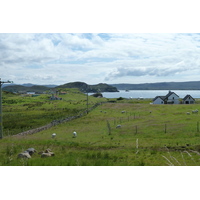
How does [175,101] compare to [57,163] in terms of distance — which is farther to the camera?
[175,101]

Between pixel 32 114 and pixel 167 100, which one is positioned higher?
pixel 167 100

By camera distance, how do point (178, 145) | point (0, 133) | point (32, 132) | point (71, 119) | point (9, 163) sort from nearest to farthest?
1. point (9, 163)
2. point (178, 145)
3. point (0, 133)
4. point (32, 132)
5. point (71, 119)

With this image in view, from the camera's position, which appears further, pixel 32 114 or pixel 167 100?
pixel 167 100

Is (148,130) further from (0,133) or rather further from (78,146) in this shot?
(0,133)

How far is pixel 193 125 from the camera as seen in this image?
34375mm

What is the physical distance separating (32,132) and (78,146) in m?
16.1

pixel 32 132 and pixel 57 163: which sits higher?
pixel 57 163

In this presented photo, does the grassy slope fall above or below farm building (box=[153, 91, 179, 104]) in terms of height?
below

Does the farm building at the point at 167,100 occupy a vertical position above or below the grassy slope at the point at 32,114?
Result: above

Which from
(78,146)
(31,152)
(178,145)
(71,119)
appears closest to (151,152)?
(178,145)

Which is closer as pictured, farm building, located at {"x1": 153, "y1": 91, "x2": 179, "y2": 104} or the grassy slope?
the grassy slope

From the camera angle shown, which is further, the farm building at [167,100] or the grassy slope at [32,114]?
the farm building at [167,100]

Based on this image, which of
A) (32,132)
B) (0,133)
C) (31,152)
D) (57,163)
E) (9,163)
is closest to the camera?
(57,163)

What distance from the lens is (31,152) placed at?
1923 cm
